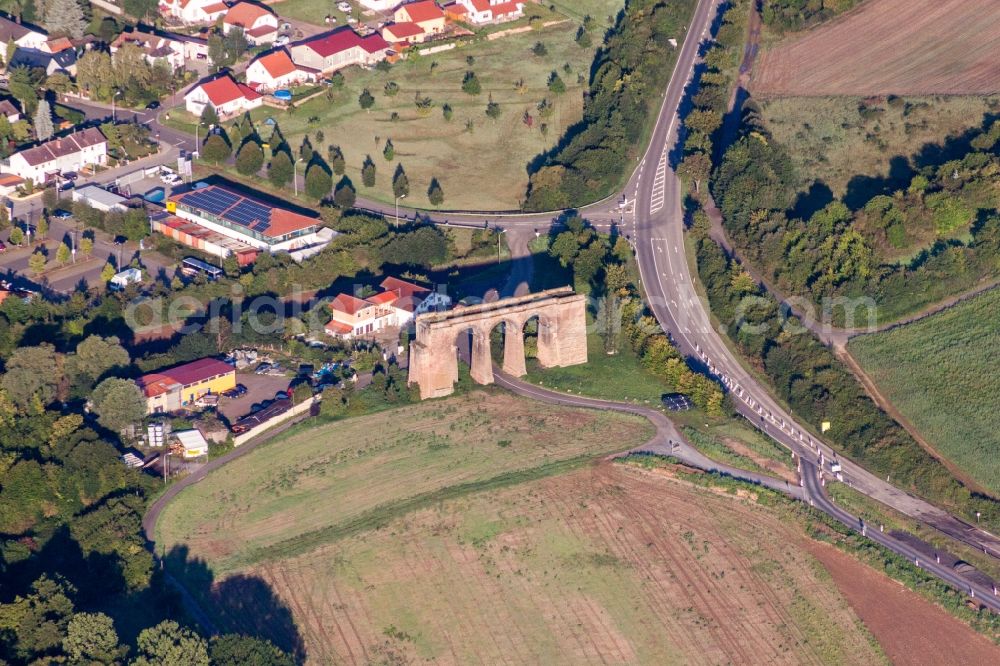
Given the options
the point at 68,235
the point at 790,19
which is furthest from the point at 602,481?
the point at 790,19

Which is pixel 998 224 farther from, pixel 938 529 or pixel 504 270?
pixel 504 270

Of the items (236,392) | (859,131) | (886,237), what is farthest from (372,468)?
(859,131)

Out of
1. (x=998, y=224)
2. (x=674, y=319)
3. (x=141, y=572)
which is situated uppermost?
(x=998, y=224)

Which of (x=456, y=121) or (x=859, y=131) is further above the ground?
(x=859, y=131)

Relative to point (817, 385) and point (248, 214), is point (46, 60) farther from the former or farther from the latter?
point (817, 385)

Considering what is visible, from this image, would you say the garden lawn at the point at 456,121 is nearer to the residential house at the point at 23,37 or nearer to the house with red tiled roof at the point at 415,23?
the house with red tiled roof at the point at 415,23

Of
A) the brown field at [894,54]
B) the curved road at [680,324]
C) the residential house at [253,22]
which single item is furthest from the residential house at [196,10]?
the brown field at [894,54]
